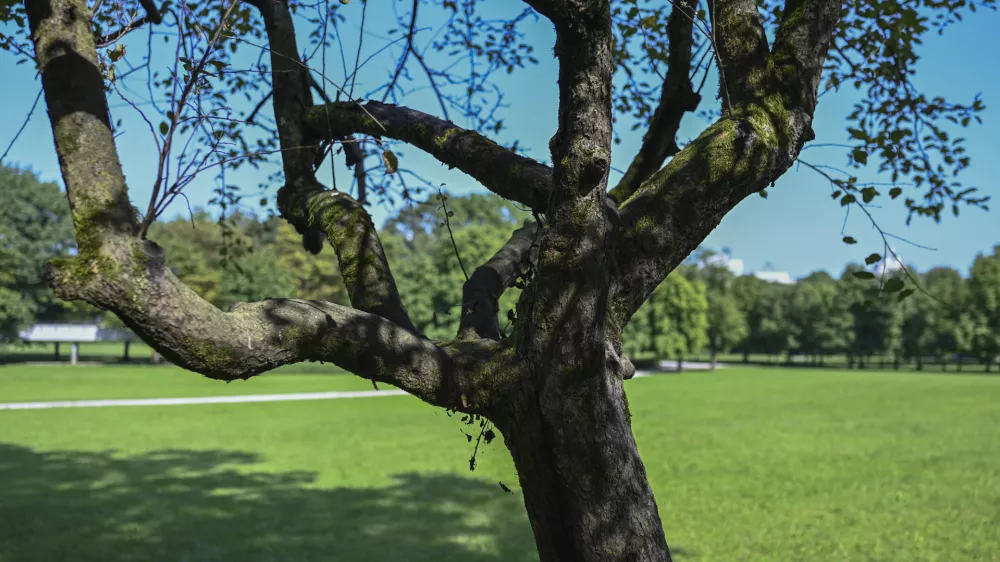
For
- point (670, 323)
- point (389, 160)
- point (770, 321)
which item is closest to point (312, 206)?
point (389, 160)

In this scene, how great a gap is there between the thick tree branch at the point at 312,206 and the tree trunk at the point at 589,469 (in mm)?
669

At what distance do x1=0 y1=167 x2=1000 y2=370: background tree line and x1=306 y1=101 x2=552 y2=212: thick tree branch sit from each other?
26260 millimetres

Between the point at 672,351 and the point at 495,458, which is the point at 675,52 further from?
the point at 672,351

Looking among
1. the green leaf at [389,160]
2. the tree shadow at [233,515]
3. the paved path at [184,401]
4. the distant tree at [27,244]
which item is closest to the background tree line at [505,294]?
the distant tree at [27,244]

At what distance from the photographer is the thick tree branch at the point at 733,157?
10.4ft

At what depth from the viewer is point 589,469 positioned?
2979 mm

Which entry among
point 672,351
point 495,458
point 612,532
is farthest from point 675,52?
point 672,351

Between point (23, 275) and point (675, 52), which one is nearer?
point (675, 52)

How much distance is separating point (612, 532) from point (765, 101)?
6.48 ft

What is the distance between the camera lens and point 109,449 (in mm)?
15906

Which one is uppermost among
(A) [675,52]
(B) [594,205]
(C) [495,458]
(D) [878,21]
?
(D) [878,21]

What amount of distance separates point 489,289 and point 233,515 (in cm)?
845

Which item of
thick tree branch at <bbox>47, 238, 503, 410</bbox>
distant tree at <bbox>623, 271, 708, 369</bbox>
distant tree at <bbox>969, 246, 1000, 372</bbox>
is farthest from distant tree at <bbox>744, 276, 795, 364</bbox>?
thick tree branch at <bbox>47, 238, 503, 410</bbox>

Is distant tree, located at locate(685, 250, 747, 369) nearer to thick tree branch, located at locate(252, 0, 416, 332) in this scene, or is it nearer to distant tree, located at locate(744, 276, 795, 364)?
distant tree, located at locate(744, 276, 795, 364)
